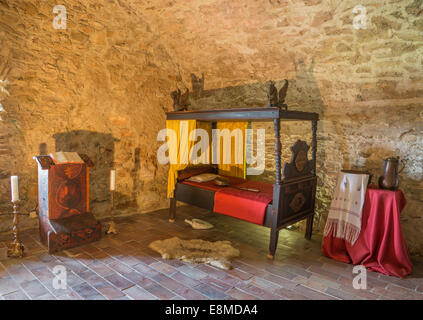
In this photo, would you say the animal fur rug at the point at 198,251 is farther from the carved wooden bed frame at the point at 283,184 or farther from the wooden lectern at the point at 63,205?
the wooden lectern at the point at 63,205

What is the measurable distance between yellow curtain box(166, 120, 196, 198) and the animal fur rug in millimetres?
1035

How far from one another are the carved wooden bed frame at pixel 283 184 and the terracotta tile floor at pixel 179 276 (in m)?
0.39

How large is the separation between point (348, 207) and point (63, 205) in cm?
348

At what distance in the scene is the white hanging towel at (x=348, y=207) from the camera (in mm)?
3285

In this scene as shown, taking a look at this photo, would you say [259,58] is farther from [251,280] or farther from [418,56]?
[251,280]

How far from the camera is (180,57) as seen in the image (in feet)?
17.0

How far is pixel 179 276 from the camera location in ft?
9.43

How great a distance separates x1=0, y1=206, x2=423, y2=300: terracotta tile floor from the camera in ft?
8.43

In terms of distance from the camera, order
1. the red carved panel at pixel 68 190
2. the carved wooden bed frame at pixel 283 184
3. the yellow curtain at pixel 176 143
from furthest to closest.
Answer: the yellow curtain at pixel 176 143 < the red carved panel at pixel 68 190 < the carved wooden bed frame at pixel 283 184

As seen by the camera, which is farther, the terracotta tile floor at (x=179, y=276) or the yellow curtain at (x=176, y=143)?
the yellow curtain at (x=176, y=143)

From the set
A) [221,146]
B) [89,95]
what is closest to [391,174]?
[221,146]

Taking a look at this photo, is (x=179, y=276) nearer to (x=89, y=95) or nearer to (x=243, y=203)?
(x=243, y=203)

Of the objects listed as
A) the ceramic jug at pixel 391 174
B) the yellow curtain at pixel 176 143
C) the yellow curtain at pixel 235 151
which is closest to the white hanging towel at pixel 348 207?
the ceramic jug at pixel 391 174
